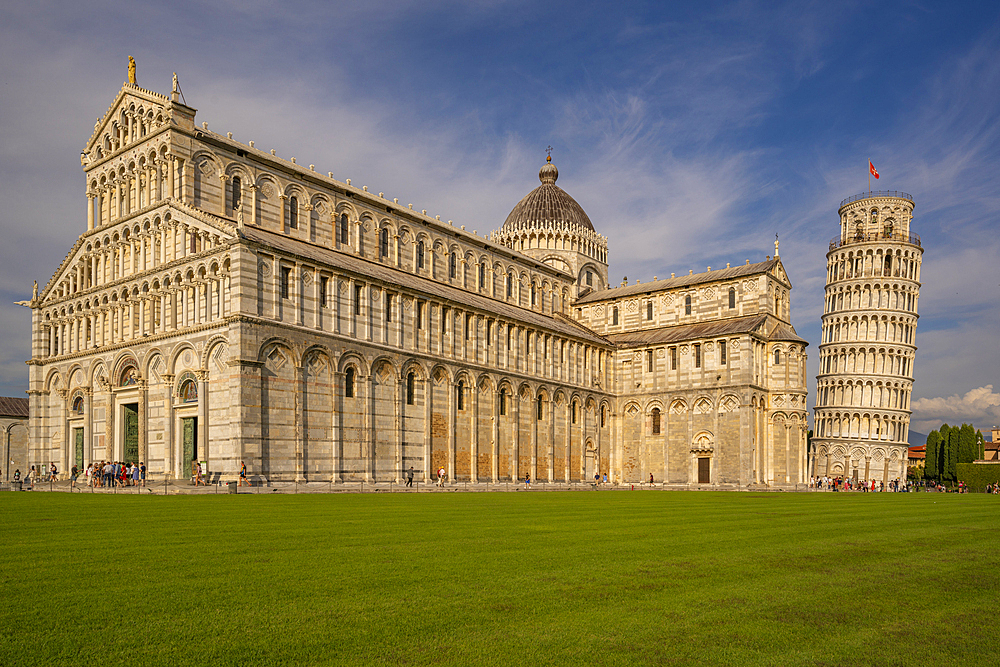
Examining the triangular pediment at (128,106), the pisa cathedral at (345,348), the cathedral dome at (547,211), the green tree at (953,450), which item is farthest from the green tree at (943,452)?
the triangular pediment at (128,106)

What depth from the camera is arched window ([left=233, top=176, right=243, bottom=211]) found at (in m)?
46.6

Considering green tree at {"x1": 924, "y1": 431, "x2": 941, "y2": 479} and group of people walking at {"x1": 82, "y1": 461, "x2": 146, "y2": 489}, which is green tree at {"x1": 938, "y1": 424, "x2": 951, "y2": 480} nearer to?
green tree at {"x1": 924, "y1": 431, "x2": 941, "y2": 479}

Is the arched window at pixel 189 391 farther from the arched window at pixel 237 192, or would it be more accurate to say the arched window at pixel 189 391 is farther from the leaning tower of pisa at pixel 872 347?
the leaning tower of pisa at pixel 872 347

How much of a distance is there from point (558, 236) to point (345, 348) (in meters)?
40.0

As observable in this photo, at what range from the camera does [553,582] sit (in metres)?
10.0

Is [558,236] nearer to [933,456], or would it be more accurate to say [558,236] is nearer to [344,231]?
[344,231]

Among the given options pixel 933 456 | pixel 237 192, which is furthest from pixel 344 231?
pixel 933 456

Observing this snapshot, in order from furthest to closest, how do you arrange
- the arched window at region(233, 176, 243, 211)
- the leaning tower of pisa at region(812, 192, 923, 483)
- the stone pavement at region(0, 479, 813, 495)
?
the leaning tower of pisa at region(812, 192, 923, 483) → the arched window at region(233, 176, 243, 211) → the stone pavement at region(0, 479, 813, 495)

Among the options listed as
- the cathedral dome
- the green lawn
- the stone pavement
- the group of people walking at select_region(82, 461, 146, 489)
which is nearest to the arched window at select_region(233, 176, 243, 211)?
the group of people walking at select_region(82, 461, 146, 489)

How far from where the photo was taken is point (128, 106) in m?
46.8

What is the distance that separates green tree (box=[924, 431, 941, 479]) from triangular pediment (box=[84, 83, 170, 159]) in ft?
303

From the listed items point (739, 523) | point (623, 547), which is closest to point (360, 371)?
point (739, 523)

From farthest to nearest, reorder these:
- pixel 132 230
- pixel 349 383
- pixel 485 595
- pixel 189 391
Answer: pixel 132 230, pixel 349 383, pixel 189 391, pixel 485 595

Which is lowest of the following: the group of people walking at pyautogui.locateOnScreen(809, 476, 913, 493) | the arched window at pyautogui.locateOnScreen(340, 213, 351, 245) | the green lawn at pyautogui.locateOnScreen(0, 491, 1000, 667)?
the group of people walking at pyautogui.locateOnScreen(809, 476, 913, 493)
